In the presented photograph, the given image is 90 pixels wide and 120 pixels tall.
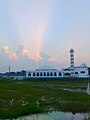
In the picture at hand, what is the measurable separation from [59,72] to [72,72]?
23.9ft

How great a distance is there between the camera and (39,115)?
109 feet

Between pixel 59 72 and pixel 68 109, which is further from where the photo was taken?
pixel 59 72

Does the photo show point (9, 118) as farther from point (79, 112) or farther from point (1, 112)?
point (79, 112)

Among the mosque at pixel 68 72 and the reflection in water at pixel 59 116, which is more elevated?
the mosque at pixel 68 72

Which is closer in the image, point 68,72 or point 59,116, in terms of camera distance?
point 59,116

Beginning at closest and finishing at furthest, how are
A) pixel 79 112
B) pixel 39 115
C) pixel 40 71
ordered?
1. pixel 39 115
2. pixel 79 112
3. pixel 40 71

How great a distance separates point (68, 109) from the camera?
37844 mm

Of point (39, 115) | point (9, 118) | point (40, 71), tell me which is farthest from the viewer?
point (40, 71)

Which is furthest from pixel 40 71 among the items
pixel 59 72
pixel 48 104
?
pixel 48 104

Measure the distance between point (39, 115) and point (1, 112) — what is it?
384cm

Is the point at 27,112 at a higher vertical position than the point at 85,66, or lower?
lower

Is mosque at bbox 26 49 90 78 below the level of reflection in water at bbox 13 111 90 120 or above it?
above

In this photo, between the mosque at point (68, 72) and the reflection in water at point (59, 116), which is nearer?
the reflection in water at point (59, 116)

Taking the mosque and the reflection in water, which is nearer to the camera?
the reflection in water
